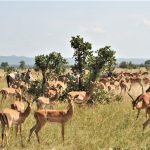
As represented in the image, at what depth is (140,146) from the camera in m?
11.3

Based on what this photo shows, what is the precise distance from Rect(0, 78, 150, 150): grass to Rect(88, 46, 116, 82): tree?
13.0 ft

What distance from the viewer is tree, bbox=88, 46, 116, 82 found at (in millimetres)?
20250

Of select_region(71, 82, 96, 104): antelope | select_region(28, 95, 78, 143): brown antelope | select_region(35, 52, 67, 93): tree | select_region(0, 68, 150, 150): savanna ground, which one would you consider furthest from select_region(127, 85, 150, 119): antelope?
select_region(35, 52, 67, 93): tree

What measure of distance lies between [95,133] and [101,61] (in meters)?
7.95

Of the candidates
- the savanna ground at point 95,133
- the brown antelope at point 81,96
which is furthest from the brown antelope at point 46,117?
the brown antelope at point 81,96

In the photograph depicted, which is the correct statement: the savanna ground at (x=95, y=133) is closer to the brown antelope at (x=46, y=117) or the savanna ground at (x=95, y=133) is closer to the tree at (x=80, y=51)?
the brown antelope at (x=46, y=117)

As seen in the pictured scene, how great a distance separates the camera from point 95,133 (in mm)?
12859

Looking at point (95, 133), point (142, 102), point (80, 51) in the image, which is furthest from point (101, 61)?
point (95, 133)

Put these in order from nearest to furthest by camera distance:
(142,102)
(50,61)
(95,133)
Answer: (95,133)
(142,102)
(50,61)

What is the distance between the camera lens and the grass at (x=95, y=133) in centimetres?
1137

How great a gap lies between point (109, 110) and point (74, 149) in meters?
5.48

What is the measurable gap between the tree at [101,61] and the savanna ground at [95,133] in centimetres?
393

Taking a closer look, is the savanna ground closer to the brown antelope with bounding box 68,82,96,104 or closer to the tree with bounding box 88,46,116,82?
the brown antelope with bounding box 68,82,96,104

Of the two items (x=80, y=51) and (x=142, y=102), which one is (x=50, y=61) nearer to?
(x=80, y=51)
